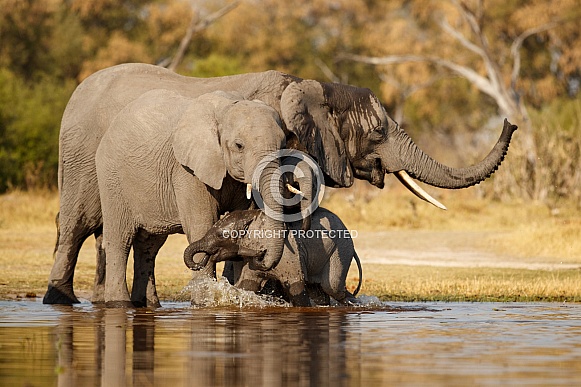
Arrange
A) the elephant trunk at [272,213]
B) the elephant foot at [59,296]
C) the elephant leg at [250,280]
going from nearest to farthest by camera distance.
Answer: the elephant trunk at [272,213], the elephant leg at [250,280], the elephant foot at [59,296]

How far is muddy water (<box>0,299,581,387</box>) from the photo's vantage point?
7.19 meters

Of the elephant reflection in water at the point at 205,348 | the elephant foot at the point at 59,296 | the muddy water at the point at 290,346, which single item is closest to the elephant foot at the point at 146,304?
the elephant foot at the point at 59,296

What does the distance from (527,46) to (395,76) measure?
5.03m

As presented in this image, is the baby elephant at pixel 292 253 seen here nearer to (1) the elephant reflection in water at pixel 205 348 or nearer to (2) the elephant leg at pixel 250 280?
(2) the elephant leg at pixel 250 280

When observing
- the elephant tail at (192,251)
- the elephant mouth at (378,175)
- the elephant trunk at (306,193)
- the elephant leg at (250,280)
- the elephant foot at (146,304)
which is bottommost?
the elephant foot at (146,304)

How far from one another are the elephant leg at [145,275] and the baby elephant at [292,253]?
60.2 inches

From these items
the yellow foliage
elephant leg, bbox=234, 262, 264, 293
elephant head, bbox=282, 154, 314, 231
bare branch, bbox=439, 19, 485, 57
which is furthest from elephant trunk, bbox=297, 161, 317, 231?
the yellow foliage

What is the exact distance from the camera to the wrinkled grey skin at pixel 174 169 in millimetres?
11109

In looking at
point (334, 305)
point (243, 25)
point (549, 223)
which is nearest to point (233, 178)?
point (334, 305)

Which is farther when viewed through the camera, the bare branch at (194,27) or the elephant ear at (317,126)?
the bare branch at (194,27)

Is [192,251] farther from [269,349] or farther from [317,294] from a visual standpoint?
[269,349]

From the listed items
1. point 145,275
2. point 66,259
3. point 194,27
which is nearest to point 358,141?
point 145,275

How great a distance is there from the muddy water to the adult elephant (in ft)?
5.20

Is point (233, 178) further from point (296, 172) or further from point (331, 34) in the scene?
point (331, 34)
